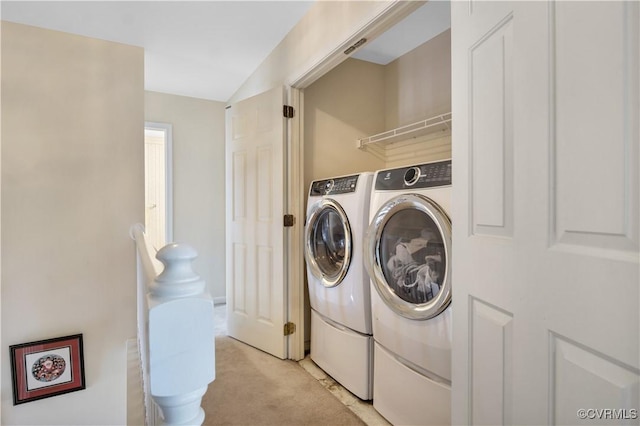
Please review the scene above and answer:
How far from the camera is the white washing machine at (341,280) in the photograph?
181cm

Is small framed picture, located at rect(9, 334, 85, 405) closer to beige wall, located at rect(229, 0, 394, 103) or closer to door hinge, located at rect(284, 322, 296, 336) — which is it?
door hinge, located at rect(284, 322, 296, 336)

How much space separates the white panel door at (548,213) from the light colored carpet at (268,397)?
3.36 feet

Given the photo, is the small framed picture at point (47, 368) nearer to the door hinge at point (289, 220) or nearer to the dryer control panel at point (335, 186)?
the door hinge at point (289, 220)

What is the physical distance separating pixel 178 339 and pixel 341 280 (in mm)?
1512

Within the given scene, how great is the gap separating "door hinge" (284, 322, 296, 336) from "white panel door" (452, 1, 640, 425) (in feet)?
5.15

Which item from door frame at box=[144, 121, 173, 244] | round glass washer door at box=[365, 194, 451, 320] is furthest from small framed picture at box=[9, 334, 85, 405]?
round glass washer door at box=[365, 194, 451, 320]

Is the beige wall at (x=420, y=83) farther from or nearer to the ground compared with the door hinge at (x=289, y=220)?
farther from the ground

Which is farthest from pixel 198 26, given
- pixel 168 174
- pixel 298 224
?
pixel 168 174

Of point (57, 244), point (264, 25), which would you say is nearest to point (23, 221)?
point (57, 244)

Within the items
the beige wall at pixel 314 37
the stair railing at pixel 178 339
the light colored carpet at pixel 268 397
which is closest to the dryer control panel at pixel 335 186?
the beige wall at pixel 314 37

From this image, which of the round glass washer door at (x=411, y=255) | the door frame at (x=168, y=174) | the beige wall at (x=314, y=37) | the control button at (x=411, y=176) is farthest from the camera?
the door frame at (x=168, y=174)

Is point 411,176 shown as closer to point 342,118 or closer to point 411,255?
point 411,255

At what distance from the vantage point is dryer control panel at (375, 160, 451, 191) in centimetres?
135

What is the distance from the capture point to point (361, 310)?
5.93ft
